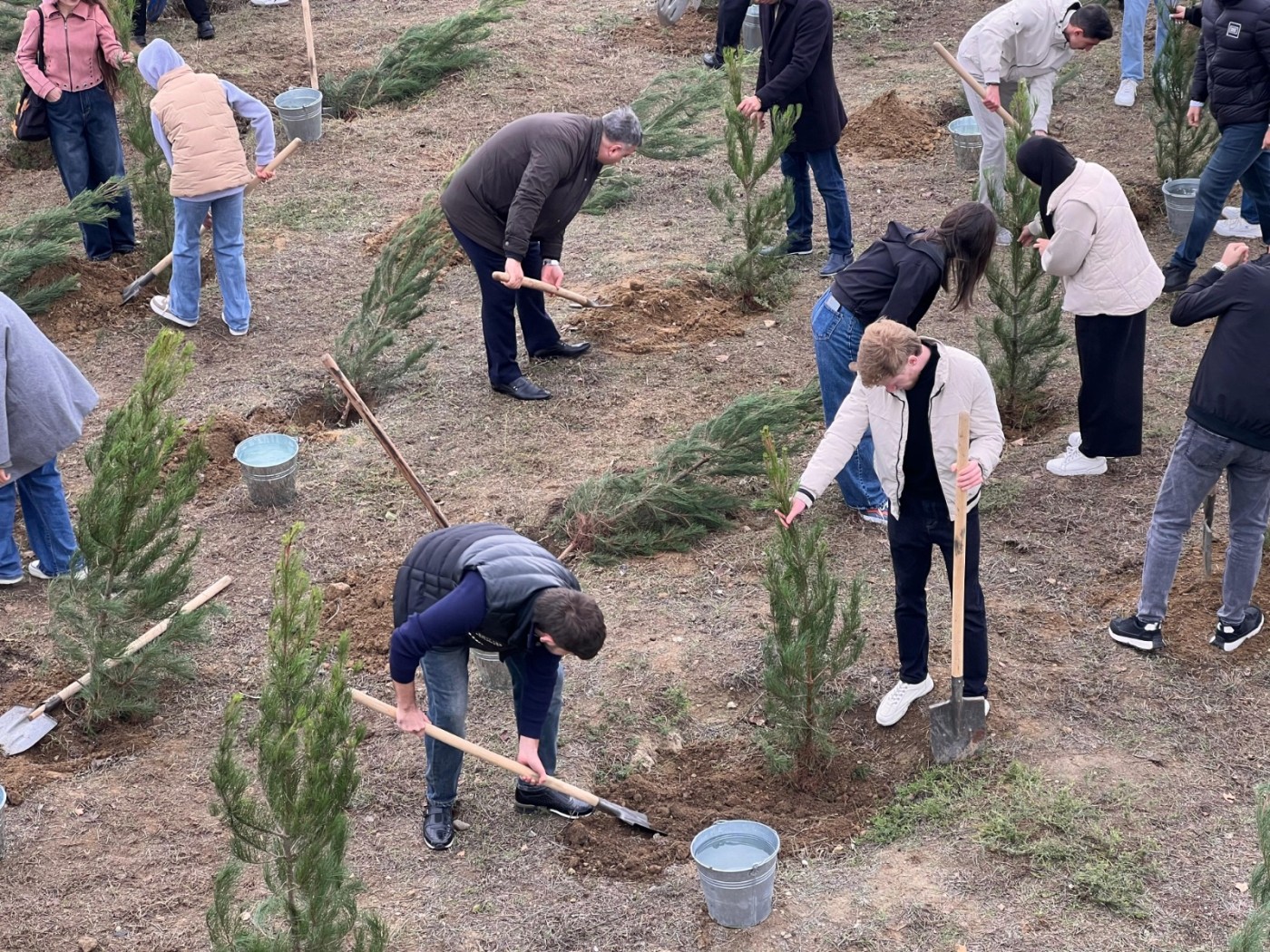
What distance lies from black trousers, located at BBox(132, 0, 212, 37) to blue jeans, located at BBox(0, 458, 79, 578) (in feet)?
24.7

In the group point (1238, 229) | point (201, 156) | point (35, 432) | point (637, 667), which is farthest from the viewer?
point (1238, 229)

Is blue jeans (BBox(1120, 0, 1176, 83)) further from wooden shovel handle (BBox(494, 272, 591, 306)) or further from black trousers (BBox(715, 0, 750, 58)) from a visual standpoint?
wooden shovel handle (BBox(494, 272, 591, 306))

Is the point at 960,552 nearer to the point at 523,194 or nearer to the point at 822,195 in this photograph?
the point at 523,194

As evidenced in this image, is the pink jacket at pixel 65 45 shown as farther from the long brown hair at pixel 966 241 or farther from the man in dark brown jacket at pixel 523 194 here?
the long brown hair at pixel 966 241

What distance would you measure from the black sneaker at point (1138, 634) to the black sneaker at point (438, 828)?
261 cm

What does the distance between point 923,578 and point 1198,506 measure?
1.16m

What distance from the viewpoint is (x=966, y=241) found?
517 centimetres

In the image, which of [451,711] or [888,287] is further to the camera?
[888,287]

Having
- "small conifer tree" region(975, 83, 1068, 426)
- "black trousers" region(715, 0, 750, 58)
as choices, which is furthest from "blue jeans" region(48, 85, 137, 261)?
"small conifer tree" region(975, 83, 1068, 426)

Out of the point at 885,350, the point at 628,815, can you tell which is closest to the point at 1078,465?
the point at 885,350

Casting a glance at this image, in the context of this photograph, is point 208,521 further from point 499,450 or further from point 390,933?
point 390,933

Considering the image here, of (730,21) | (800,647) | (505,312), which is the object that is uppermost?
(730,21)

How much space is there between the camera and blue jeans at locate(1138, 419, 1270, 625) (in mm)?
4941

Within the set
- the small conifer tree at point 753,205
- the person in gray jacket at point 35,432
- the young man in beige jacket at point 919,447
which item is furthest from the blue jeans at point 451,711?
the small conifer tree at point 753,205
